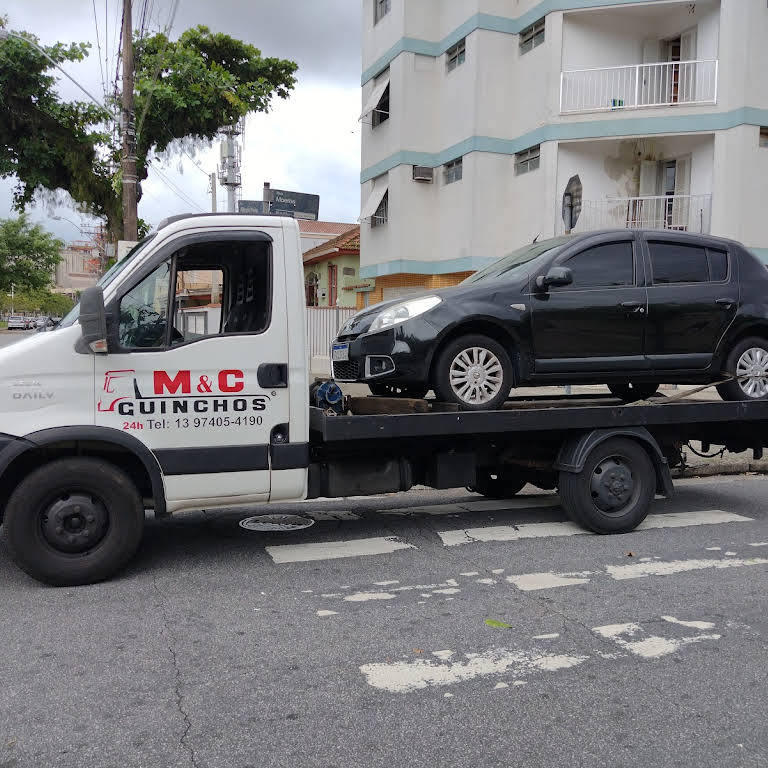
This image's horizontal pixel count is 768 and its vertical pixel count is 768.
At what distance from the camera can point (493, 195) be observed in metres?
21.5

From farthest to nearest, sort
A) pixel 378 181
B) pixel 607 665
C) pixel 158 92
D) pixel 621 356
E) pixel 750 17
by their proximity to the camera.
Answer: pixel 378 181, pixel 158 92, pixel 750 17, pixel 621 356, pixel 607 665

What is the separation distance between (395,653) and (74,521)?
217cm

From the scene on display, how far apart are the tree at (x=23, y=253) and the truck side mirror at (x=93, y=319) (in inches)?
2403

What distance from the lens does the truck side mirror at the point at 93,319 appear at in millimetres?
4699

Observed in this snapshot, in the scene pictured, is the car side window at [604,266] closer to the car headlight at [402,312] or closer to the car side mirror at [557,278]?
the car side mirror at [557,278]

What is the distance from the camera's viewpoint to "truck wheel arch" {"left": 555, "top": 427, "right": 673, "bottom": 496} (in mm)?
6348

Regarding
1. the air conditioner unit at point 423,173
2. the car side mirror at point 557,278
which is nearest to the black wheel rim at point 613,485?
the car side mirror at point 557,278

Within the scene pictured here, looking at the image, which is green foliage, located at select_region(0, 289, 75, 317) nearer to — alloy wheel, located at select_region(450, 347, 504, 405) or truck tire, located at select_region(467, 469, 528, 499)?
truck tire, located at select_region(467, 469, 528, 499)

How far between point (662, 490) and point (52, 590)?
4.65 metres

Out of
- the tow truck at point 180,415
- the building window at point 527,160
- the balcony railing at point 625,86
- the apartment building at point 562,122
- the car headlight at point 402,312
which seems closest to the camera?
the tow truck at point 180,415

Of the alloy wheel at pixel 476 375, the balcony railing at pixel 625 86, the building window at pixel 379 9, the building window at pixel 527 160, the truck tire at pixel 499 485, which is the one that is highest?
the building window at pixel 379 9

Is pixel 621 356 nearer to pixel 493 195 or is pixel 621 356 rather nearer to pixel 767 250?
pixel 767 250

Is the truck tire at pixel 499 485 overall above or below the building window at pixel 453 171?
below

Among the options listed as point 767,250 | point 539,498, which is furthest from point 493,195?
point 539,498
